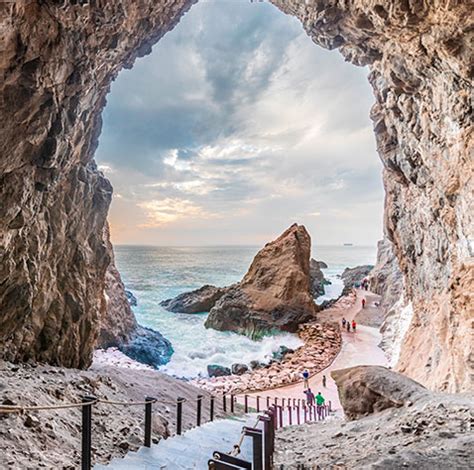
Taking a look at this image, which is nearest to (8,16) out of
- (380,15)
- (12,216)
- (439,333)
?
(12,216)

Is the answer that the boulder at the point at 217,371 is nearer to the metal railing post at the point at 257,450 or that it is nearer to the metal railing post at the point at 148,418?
the metal railing post at the point at 148,418

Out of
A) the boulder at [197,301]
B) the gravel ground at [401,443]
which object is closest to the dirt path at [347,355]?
the gravel ground at [401,443]

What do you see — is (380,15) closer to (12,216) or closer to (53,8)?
(53,8)

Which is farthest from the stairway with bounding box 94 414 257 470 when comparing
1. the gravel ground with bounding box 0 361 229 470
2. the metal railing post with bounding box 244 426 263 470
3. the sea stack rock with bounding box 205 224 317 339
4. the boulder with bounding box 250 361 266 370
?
the sea stack rock with bounding box 205 224 317 339

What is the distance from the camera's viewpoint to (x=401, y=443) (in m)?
3.92

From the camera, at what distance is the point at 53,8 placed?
5254mm

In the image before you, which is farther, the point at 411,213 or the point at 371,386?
the point at 411,213

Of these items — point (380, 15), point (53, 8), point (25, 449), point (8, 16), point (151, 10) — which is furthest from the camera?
point (151, 10)

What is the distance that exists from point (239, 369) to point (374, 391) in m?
13.3

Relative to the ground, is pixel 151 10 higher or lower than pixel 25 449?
higher

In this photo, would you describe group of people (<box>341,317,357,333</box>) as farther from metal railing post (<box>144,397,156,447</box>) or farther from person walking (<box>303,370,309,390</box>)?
metal railing post (<box>144,397,156,447</box>)

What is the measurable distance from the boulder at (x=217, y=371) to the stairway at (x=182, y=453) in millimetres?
13102

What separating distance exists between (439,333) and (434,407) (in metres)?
5.22

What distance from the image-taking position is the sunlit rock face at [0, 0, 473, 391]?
221 inches
